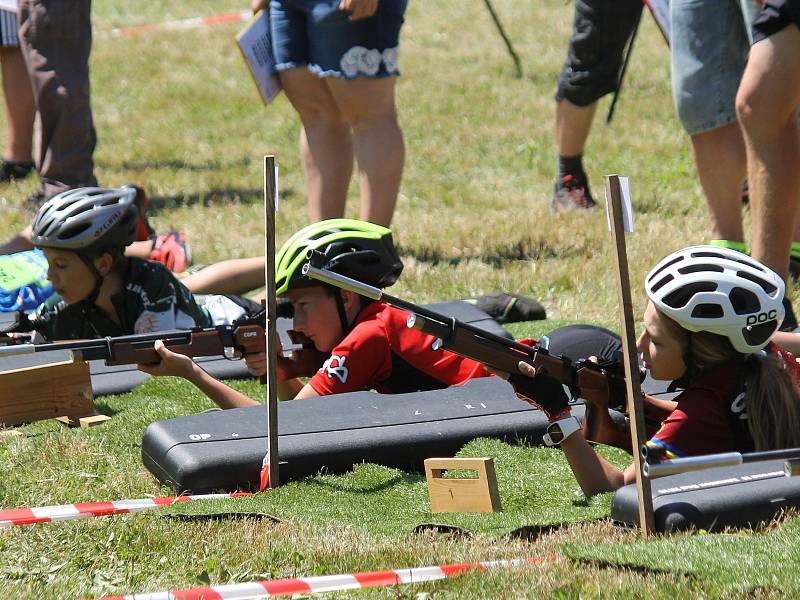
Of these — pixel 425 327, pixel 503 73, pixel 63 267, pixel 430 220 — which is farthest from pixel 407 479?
pixel 503 73

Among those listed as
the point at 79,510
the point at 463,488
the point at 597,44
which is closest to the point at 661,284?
the point at 463,488

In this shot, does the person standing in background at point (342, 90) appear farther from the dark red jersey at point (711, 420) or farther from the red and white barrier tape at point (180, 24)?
the red and white barrier tape at point (180, 24)

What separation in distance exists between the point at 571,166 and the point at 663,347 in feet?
17.5

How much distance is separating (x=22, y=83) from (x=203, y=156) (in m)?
2.55

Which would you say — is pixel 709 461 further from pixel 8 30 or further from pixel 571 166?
pixel 8 30

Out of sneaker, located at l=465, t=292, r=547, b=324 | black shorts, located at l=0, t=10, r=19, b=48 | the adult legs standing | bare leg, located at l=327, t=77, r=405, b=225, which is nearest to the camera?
sneaker, located at l=465, t=292, r=547, b=324

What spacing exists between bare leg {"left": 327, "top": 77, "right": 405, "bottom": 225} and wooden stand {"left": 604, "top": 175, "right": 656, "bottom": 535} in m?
3.95

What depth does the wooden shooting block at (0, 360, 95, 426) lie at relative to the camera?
5.43 m

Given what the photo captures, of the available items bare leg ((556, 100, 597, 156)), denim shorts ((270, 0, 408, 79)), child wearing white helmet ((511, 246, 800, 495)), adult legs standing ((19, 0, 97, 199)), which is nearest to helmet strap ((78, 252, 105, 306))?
denim shorts ((270, 0, 408, 79))

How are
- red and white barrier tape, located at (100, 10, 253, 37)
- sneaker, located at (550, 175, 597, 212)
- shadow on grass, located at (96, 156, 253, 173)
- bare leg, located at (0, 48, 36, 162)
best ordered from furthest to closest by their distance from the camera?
red and white barrier tape, located at (100, 10, 253, 37), shadow on grass, located at (96, 156, 253, 173), bare leg, located at (0, 48, 36, 162), sneaker, located at (550, 175, 597, 212)

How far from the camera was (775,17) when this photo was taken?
5.27m

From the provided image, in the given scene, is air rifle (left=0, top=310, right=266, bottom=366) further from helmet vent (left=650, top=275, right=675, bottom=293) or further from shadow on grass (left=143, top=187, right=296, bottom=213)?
shadow on grass (left=143, top=187, right=296, bottom=213)

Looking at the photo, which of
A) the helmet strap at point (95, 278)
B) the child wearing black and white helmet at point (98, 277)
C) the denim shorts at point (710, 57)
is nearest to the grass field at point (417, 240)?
the child wearing black and white helmet at point (98, 277)

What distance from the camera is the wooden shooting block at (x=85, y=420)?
5.39 meters
